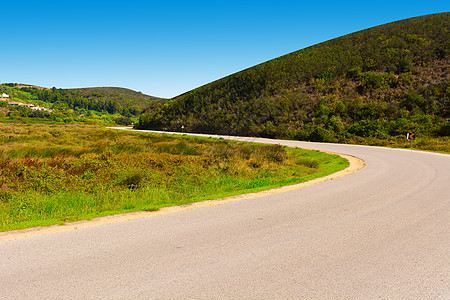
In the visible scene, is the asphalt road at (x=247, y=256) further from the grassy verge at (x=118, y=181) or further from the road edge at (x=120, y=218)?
the grassy verge at (x=118, y=181)

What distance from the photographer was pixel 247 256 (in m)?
4.55

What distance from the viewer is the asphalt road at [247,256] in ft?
12.0

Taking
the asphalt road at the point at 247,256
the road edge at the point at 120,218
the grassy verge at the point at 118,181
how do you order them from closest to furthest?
the asphalt road at the point at 247,256, the road edge at the point at 120,218, the grassy verge at the point at 118,181

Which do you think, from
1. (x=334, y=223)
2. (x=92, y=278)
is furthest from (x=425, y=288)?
(x=92, y=278)

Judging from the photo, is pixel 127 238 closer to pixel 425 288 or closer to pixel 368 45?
pixel 425 288

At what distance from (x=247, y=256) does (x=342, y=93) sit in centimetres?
4477

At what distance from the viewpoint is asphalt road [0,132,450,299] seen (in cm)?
365

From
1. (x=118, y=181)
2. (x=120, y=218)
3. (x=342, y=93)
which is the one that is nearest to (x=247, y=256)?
(x=120, y=218)

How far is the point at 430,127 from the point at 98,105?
582ft

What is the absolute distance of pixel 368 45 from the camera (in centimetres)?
5262

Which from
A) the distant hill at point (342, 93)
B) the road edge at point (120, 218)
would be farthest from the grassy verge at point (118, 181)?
the distant hill at point (342, 93)

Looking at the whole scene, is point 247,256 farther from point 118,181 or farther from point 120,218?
point 118,181

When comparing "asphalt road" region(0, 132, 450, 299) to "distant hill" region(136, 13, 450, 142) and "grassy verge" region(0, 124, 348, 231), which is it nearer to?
"grassy verge" region(0, 124, 348, 231)

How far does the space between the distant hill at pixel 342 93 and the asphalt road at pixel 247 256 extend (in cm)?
2913
